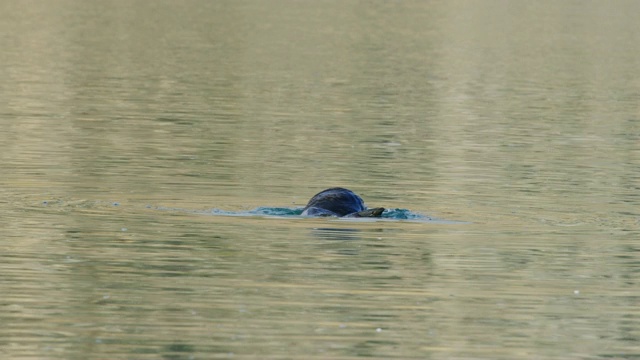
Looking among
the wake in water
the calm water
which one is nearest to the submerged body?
the wake in water

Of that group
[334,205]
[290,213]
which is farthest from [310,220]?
[290,213]

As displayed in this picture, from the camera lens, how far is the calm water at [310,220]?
17.2 m

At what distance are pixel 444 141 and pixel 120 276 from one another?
1852 centimetres

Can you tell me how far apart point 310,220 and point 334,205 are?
0.49m

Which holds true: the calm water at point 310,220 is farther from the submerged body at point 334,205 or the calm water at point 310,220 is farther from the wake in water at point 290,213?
the submerged body at point 334,205

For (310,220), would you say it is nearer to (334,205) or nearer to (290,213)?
(334,205)

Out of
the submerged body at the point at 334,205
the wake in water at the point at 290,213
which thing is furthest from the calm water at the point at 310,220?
the submerged body at the point at 334,205

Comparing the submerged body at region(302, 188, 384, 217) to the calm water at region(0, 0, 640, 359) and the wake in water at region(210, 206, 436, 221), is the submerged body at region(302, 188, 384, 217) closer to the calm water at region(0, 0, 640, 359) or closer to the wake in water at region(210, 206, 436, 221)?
the wake in water at region(210, 206, 436, 221)

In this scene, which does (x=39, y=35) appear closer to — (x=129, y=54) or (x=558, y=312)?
(x=129, y=54)

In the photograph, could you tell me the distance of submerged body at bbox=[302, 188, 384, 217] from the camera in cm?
2484

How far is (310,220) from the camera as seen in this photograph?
24641 millimetres

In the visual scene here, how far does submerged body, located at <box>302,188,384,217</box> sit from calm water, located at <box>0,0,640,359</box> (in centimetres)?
44

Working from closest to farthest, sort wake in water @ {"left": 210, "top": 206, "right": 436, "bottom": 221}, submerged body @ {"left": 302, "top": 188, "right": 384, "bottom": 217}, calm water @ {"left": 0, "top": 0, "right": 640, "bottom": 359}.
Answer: calm water @ {"left": 0, "top": 0, "right": 640, "bottom": 359} → submerged body @ {"left": 302, "top": 188, "right": 384, "bottom": 217} → wake in water @ {"left": 210, "top": 206, "right": 436, "bottom": 221}

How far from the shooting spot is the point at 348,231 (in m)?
23.7
